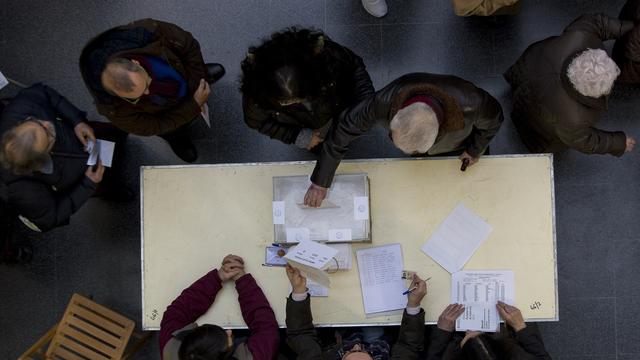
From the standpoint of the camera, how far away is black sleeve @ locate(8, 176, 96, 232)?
2.57 m

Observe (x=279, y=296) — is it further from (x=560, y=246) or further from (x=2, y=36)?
(x=2, y=36)

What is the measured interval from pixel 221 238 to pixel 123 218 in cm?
109

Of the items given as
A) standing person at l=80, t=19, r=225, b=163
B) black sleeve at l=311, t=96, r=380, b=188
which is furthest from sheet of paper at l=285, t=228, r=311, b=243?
standing person at l=80, t=19, r=225, b=163

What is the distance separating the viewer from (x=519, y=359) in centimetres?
253

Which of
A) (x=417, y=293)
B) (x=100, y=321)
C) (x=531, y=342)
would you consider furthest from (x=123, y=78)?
(x=531, y=342)

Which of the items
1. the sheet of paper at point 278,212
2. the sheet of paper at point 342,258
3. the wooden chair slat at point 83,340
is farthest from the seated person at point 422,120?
the wooden chair slat at point 83,340

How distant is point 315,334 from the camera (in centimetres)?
262

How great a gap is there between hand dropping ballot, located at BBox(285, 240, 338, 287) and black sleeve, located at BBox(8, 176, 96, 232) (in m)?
1.19

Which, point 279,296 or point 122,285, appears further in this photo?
point 122,285

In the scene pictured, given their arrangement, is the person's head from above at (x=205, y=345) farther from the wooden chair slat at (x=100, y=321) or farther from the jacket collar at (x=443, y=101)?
the jacket collar at (x=443, y=101)

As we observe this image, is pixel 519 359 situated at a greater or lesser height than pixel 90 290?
lesser

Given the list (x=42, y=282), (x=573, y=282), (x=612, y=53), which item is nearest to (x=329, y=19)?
(x=612, y=53)

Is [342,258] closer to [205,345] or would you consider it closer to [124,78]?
[205,345]

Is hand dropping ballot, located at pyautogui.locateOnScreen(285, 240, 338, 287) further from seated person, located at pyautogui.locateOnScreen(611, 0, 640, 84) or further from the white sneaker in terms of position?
seated person, located at pyautogui.locateOnScreen(611, 0, 640, 84)
